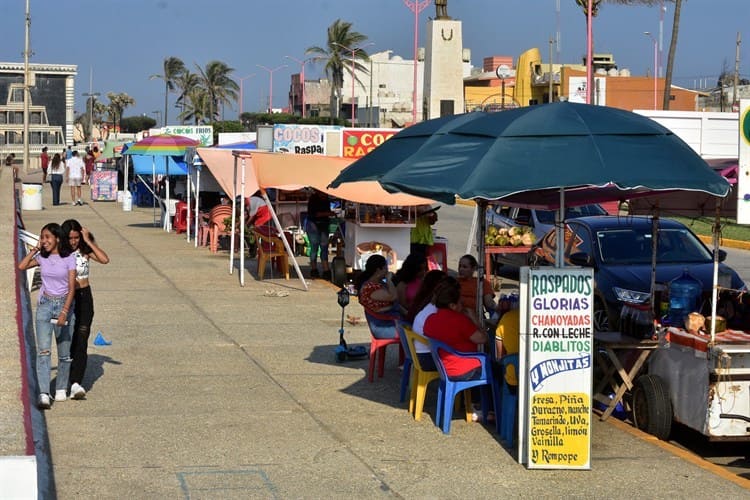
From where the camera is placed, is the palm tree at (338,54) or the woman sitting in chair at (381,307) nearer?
the woman sitting in chair at (381,307)

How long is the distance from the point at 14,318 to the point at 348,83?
114862 mm

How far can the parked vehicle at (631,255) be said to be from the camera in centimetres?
1319

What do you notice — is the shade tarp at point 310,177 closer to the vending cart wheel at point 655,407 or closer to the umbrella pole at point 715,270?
the vending cart wheel at point 655,407

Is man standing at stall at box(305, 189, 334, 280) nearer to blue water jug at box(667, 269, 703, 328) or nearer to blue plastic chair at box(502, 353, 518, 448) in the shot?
blue water jug at box(667, 269, 703, 328)

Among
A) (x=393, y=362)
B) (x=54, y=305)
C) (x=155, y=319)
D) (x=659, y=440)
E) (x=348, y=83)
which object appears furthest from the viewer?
(x=348, y=83)

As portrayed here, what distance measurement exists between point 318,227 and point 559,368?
11.6 meters

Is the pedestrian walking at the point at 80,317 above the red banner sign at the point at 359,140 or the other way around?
the other way around

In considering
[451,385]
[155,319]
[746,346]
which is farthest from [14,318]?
[746,346]

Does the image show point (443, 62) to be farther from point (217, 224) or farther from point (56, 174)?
point (217, 224)

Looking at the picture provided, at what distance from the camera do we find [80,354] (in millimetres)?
9750

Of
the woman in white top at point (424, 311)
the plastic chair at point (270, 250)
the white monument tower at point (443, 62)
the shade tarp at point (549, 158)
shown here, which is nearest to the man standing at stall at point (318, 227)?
the plastic chair at point (270, 250)

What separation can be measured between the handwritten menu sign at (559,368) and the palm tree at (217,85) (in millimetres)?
127834

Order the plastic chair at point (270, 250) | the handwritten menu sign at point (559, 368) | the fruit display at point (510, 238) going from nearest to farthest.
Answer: the handwritten menu sign at point (559, 368), the plastic chair at point (270, 250), the fruit display at point (510, 238)

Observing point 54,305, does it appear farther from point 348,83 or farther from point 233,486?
point 348,83
